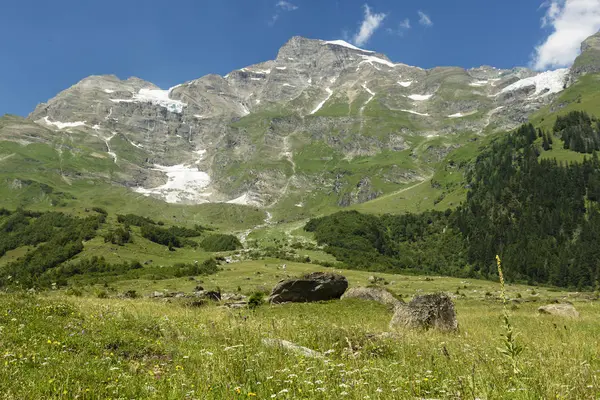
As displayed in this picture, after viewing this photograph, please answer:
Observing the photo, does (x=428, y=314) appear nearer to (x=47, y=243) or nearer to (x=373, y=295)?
(x=373, y=295)

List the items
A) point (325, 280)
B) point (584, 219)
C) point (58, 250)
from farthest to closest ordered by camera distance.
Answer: point (584, 219), point (58, 250), point (325, 280)

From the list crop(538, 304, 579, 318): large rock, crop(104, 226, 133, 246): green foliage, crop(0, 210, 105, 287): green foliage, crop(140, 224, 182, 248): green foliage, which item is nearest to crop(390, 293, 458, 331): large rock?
crop(538, 304, 579, 318): large rock

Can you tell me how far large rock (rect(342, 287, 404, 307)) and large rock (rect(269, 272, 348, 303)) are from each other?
147 cm

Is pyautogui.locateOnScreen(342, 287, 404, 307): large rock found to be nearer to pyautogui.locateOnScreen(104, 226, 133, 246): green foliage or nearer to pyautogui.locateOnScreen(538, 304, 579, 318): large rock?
pyautogui.locateOnScreen(538, 304, 579, 318): large rock

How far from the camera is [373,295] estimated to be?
36.3 metres

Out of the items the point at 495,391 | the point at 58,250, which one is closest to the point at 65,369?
the point at 495,391

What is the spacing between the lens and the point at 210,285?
8044 centimetres

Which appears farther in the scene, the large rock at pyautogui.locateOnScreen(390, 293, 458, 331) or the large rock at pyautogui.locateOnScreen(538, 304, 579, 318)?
the large rock at pyautogui.locateOnScreen(538, 304, 579, 318)

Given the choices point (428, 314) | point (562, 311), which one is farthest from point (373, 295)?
point (428, 314)

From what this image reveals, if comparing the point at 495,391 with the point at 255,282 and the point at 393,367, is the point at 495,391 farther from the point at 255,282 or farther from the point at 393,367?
the point at 255,282

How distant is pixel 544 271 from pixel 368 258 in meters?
82.4

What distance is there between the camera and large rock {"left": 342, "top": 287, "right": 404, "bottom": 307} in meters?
35.5

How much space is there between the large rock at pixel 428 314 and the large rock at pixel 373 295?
42.9 feet

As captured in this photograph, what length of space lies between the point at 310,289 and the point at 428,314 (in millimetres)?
18355
